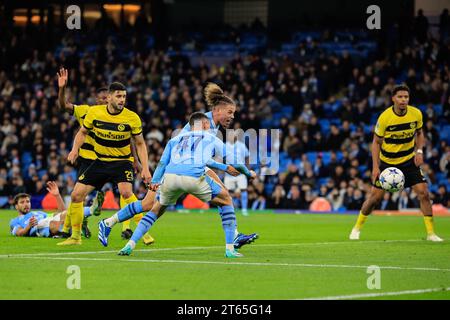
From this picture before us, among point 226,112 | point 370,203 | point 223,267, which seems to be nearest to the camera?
point 223,267

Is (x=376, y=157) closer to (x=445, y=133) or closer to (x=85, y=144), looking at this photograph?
(x=85, y=144)

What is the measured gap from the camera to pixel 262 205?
33.1 meters

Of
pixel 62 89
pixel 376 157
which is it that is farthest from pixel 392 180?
pixel 62 89

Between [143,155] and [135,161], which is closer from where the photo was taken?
[143,155]

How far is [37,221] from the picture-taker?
18.3m

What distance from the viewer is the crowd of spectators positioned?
3244 centimetres

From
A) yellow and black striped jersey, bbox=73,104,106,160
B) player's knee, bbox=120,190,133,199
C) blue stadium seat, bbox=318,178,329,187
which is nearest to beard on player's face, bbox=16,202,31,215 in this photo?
yellow and black striped jersey, bbox=73,104,106,160

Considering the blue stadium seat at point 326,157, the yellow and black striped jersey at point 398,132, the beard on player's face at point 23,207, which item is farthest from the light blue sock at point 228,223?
the blue stadium seat at point 326,157

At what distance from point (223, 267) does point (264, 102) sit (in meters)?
24.2

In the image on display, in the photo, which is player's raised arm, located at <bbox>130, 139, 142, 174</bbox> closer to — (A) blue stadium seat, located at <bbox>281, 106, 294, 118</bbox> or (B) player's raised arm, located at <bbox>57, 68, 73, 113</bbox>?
(B) player's raised arm, located at <bbox>57, 68, 73, 113</bbox>

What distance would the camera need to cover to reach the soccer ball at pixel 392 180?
57.5 ft

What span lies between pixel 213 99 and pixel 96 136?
1980 millimetres

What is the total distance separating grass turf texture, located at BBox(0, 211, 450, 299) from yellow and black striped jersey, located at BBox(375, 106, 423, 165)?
1.51 meters
